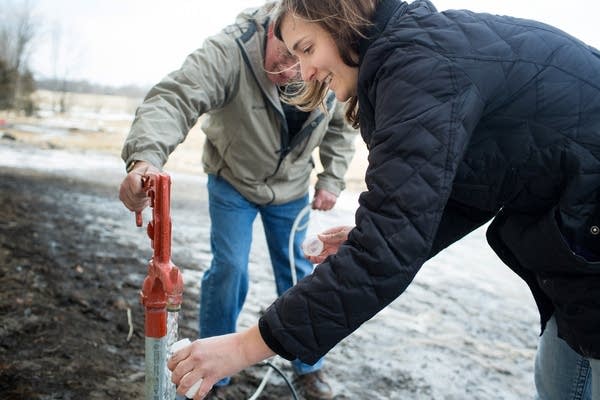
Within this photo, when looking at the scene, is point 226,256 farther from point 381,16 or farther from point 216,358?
point 381,16

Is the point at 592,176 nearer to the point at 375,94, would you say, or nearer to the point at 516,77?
the point at 516,77

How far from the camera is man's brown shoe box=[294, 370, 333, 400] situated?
2.89 meters

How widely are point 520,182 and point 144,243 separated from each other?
4471mm

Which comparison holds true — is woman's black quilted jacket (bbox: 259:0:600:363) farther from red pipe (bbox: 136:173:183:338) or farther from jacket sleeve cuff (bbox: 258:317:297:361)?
red pipe (bbox: 136:173:183:338)

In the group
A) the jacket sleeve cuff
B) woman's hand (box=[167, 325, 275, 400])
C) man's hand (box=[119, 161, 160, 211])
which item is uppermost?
man's hand (box=[119, 161, 160, 211])

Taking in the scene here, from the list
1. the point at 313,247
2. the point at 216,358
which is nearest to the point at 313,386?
the point at 313,247

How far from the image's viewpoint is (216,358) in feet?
4.05

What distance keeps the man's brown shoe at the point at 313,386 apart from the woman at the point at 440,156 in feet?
5.53

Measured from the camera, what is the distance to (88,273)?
164 inches

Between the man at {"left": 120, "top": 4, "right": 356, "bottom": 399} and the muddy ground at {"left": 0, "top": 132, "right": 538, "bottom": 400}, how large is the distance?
0.53 metres

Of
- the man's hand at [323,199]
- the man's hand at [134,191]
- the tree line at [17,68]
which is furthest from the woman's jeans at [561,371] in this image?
the tree line at [17,68]

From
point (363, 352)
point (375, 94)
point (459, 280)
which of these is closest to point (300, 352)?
point (375, 94)

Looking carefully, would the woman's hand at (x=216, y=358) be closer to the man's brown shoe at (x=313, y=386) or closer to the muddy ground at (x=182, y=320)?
the muddy ground at (x=182, y=320)

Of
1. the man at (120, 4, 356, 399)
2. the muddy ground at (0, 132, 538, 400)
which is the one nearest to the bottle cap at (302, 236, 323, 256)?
the man at (120, 4, 356, 399)
